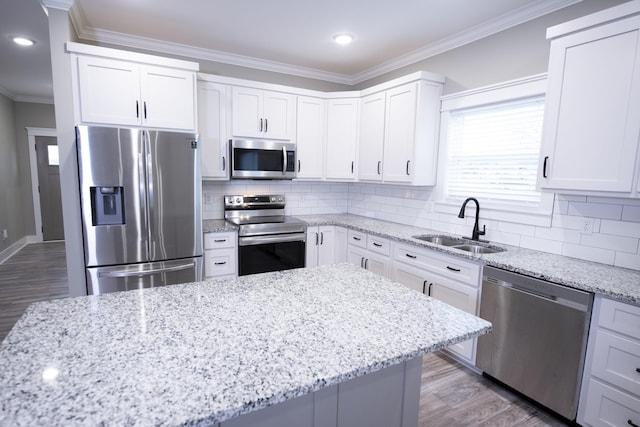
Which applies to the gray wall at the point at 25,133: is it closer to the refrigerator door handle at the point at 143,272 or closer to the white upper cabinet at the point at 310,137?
the refrigerator door handle at the point at 143,272

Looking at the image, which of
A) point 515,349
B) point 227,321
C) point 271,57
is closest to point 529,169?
point 515,349

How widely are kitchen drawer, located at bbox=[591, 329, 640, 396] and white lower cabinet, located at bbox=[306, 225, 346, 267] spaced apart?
2.29m

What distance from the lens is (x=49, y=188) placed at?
6348 millimetres

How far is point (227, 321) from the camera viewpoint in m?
1.13

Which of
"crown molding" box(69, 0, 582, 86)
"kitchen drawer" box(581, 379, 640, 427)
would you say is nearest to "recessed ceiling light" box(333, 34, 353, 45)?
"crown molding" box(69, 0, 582, 86)

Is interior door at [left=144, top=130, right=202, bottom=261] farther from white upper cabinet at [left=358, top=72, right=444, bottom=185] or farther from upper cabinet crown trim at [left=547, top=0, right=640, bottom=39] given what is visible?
upper cabinet crown trim at [left=547, top=0, right=640, bottom=39]

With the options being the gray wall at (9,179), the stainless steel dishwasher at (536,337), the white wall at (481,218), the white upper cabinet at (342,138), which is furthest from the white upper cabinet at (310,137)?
the gray wall at (9,179)

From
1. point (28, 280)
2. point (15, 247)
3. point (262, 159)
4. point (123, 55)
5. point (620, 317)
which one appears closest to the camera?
point (620, 317)

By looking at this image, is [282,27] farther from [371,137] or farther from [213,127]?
[371,137]

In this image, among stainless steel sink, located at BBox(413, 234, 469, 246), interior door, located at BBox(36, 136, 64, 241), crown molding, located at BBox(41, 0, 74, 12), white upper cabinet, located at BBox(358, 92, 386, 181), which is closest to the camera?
crown molding, located at BBox(41, 0, 74, 12)

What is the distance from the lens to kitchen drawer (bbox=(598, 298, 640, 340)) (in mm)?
1591

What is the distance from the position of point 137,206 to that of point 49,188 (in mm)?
5438

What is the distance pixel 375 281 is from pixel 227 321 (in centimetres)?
76

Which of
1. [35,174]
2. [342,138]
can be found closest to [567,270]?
[342,138]
